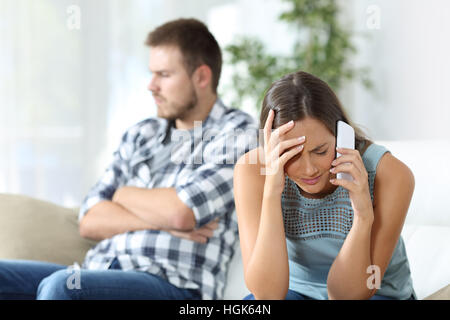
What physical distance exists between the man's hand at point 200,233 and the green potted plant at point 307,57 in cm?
174

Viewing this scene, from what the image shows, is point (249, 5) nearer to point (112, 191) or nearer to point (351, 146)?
point (112, 191)

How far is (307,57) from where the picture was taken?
11.0ft

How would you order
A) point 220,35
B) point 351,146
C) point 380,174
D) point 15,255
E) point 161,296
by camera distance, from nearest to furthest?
point 351,146
point 380,174
point 161,296
point 15,255
point 220,35

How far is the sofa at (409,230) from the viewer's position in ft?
4.33

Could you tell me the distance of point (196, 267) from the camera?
153 centimetres

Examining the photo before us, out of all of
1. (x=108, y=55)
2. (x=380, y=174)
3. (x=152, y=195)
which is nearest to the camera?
(x=380, y=174)

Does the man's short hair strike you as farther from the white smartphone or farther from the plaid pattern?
the white smartphone

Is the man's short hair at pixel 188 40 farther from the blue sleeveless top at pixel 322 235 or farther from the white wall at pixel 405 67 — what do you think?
the white wall at pixel 405 67

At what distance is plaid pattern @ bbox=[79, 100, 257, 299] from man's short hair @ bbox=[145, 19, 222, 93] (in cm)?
15

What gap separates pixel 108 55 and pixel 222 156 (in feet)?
6.44

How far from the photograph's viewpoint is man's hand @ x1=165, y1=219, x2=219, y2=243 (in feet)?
5.03

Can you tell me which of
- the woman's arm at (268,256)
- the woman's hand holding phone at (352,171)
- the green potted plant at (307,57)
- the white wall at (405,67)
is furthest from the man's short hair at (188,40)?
the green potted plant at (307,57)

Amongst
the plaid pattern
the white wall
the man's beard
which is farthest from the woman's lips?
the white wall
